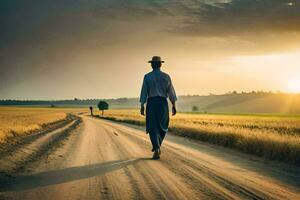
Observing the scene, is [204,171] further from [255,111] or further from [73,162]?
[255,111]

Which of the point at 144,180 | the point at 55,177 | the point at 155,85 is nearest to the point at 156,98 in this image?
the point at 155,85

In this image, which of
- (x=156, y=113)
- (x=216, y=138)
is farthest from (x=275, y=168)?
(x=216, y=138)

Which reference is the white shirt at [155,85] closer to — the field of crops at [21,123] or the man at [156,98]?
the man at [156,98]

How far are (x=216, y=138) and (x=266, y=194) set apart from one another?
13789 millimetres

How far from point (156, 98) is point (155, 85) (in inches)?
14.3

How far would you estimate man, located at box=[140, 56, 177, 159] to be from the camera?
37.9ft

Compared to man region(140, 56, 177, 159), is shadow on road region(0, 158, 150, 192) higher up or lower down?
lower down

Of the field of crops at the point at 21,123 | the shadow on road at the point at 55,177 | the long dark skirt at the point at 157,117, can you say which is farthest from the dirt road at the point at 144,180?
the field of crops at the point at 21,123

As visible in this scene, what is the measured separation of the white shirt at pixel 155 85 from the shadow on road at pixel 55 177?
2536mm

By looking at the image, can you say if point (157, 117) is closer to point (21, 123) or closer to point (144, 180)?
point (144, 180)

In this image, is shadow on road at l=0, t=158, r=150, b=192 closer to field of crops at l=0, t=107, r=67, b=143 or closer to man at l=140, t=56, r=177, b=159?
man at l=140, t=56, r=177, b=159

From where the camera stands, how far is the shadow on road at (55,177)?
23.0ft

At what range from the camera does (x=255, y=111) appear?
145 metres

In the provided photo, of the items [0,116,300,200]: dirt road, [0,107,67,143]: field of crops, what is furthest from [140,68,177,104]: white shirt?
[0,107,67,143]: field of crops
